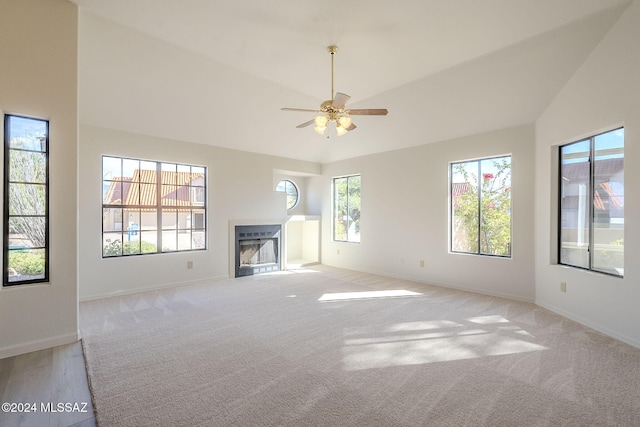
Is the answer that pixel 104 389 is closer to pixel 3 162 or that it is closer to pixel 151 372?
pixel 151 372

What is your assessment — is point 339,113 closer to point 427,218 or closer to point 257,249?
point 427,218

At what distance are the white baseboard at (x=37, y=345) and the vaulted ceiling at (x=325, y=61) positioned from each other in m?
3.11

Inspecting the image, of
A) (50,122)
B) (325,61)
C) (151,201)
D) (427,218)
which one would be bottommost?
(427,218)

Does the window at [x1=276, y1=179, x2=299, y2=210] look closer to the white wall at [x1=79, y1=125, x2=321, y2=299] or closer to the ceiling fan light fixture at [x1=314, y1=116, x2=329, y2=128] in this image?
the white wall at [x1=79, y1=125, x2=321, y2=299]

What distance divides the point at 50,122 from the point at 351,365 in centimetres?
368

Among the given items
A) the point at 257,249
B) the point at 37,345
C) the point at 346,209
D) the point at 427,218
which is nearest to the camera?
the point at 37,345

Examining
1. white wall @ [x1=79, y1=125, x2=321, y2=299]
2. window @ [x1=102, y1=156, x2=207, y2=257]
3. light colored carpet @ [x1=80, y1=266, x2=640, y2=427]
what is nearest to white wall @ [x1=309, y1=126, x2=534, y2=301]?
light colored carpet @ [x1=80, y1=266, x2=640, y2=427]

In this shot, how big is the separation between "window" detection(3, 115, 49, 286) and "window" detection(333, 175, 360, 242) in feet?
18.1

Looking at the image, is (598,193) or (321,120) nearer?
(321,120)

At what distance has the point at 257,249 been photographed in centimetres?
662

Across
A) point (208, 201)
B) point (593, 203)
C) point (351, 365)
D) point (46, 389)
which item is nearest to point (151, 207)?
point (208, 201)

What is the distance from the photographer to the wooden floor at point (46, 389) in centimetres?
193

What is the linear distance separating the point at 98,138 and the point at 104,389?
12.7 feet

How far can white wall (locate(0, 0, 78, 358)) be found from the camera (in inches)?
108
